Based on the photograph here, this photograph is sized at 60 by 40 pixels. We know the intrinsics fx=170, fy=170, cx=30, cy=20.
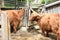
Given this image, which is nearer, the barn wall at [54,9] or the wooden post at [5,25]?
the wooden post at [5,25]

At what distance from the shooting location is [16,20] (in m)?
8.52

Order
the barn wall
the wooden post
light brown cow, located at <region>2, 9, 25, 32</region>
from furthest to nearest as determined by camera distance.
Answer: the barn wall → light brown cow, located at <region>2, 9, 25, 32</region> → the wooden post

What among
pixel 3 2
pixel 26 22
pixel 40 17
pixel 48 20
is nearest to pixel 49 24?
pixel 48 20

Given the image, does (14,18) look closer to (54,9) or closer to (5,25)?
(54,9)

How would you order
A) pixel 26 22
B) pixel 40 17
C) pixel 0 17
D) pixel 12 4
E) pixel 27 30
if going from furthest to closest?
pixel 12 4
pixel 26 22
pixel 27 30
pixel 40 17
pixel 0 17

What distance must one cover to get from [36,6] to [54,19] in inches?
233

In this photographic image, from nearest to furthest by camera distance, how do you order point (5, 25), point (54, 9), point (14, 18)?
point (5, 25) → point (14, 18) → point (54, 9)

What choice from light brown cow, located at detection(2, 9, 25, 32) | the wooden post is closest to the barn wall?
light brown cow, located at detection(2, 9, 25, 32)

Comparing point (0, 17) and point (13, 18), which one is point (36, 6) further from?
point (0, 17)

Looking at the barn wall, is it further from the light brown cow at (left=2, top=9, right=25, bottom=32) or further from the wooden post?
the wooden post

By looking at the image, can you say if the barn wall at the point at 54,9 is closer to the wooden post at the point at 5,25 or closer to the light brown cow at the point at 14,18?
the light brown cow at the point at 14,18

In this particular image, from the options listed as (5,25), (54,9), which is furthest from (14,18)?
(5,25)

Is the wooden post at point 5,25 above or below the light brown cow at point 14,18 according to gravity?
above

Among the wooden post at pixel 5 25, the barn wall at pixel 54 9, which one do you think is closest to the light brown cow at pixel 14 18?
the barn wall at pixel 54 9
